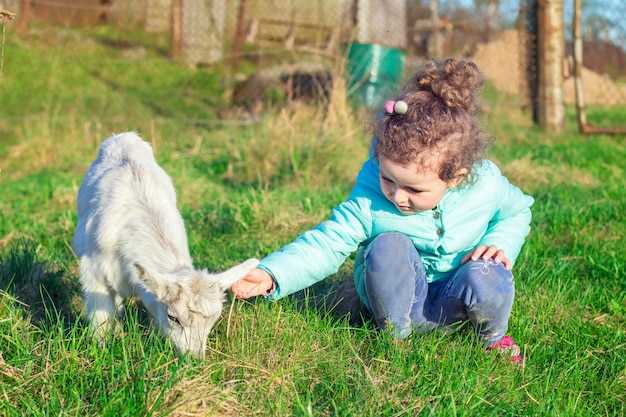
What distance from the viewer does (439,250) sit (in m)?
3.53

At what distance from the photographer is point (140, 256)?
3.50 m

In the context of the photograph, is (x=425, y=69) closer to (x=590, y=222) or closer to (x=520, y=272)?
(x=520, y=272)

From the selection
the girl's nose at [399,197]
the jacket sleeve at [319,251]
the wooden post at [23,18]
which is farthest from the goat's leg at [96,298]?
the wooden post at [23,18]

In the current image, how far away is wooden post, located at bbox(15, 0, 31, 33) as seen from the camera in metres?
14.1

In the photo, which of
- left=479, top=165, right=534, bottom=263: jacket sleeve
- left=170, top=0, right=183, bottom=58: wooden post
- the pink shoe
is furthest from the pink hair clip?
left=170, top=0, right=183, bottom=58: wooden post

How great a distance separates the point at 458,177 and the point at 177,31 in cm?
1200

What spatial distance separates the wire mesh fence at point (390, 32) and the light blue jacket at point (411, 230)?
19.7 ft

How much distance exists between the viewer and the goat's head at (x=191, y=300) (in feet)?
10.2

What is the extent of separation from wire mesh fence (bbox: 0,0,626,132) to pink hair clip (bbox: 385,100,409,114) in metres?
6.21

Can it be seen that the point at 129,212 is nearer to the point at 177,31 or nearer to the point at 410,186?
the point at 410,186

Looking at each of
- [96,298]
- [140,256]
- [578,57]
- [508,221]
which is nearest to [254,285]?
[140,256]

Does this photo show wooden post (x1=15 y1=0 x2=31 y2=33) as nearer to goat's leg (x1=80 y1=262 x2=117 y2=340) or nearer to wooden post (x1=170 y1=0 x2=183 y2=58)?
wooden post (x1=170 y1=0 x2=183 y2=58)

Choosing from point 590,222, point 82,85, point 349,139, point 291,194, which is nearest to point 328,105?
point 349,139

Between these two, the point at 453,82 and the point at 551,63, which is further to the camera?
the point at 551,63
